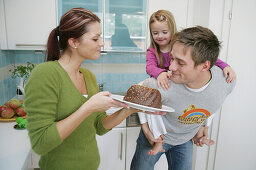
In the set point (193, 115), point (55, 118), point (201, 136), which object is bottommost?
point (201, 136)

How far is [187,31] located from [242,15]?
3.58 ft

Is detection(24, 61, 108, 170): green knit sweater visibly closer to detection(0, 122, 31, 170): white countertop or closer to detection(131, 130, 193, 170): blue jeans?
detection(0, 122, 31, 170): white countertop

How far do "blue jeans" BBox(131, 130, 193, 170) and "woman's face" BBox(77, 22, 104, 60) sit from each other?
0.80 m

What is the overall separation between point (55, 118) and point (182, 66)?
73cm

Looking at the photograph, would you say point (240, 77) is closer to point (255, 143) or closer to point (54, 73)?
point (255, 143)

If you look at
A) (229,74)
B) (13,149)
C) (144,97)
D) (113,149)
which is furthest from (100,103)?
(113,149)

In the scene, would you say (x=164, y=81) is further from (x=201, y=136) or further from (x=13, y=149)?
(x=13, y=149)

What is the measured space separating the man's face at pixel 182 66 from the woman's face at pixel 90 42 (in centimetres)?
45

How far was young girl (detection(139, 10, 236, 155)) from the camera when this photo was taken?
137 centimetres

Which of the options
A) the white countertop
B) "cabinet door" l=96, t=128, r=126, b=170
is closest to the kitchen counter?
the white countertop

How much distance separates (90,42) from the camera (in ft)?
3.31

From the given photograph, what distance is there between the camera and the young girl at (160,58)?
137cm

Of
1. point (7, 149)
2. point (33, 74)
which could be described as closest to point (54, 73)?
→ point (33, 74)

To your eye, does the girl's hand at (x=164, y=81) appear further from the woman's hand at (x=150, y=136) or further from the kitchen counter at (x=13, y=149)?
the kitchen counter at (x=13, y=149)
